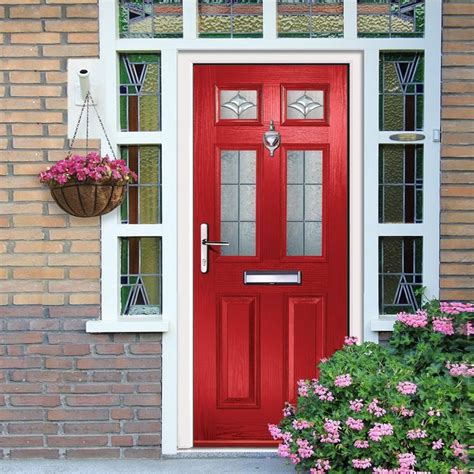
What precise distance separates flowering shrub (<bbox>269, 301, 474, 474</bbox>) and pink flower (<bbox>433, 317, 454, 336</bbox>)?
12cm

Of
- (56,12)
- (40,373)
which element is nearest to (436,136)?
(56,12)

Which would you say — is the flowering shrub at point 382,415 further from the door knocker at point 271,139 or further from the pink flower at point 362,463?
the door knocker at point 271,139

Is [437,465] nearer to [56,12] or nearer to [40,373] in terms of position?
[40,373]

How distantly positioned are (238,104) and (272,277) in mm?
1045

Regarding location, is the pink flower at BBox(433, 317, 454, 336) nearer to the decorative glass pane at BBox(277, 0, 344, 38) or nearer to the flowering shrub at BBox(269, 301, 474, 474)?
the flowering shrub at BBox(269, 301, 474, 474)

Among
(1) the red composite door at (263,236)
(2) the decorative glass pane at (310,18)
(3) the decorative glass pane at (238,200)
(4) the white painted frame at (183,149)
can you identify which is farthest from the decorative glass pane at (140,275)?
(2) the decorative glass pane at (310,18)

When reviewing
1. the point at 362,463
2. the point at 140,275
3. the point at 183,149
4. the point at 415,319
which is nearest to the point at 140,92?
the point at 183,149

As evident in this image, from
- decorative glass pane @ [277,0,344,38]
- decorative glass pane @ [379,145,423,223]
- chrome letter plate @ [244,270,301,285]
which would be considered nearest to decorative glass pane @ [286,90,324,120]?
decorative glass pane @ [277,0,344,38]

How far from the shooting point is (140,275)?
15.3 feet

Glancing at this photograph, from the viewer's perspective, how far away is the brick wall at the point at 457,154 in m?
4.50

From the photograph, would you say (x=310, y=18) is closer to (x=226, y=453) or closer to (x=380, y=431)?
(x=380, y=431)

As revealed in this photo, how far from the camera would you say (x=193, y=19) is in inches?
180

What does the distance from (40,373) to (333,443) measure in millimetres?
1785

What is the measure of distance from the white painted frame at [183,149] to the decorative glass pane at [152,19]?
64 mm
